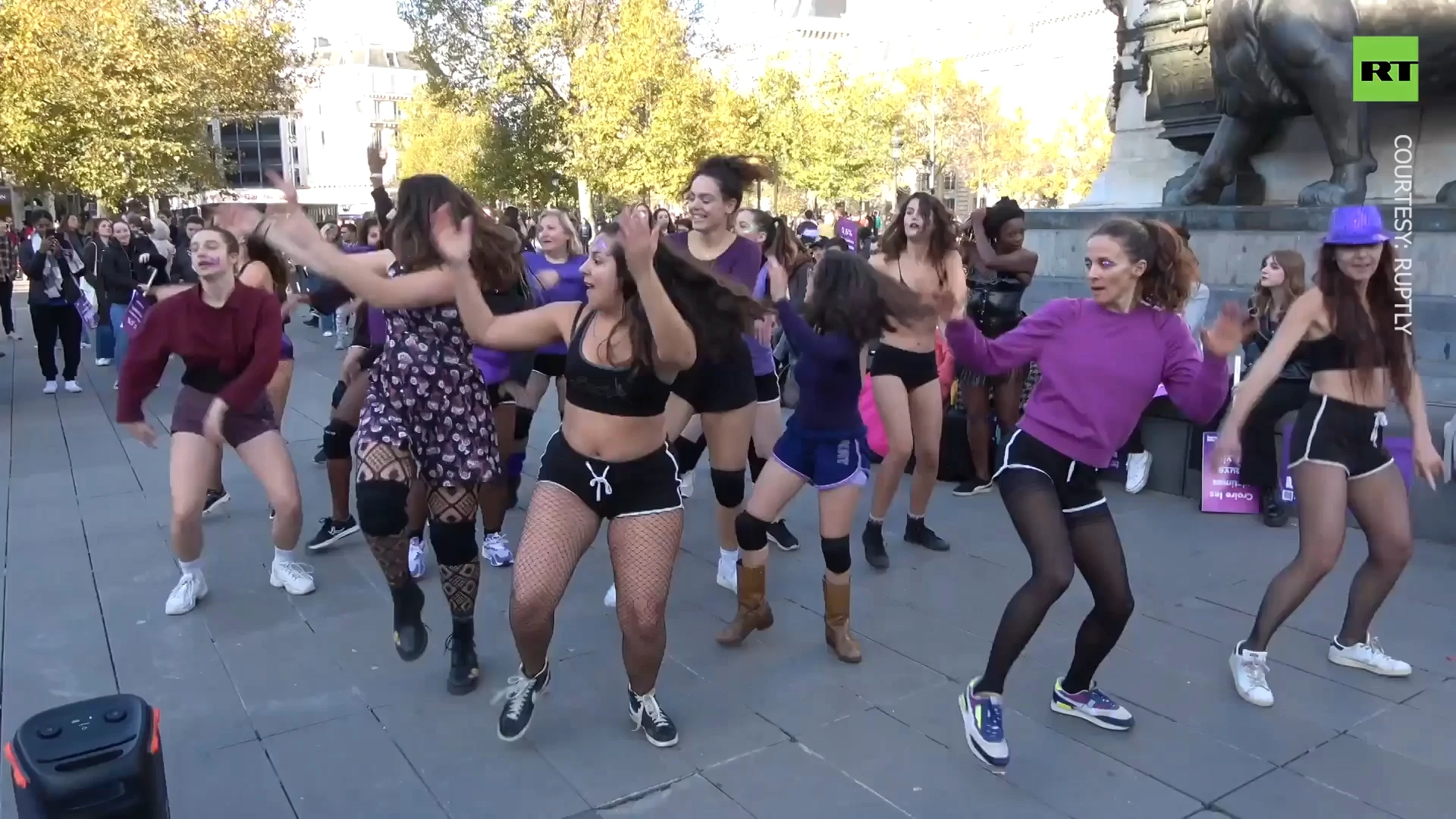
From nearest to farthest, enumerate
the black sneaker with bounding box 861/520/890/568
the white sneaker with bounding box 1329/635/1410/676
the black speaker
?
1. the black speaker
2. the white sneaker with bounding box 1329/635/1410/676
3. the black sneaker with bounding box 861/520/890/568

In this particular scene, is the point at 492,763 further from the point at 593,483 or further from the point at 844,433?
the point at 844,433

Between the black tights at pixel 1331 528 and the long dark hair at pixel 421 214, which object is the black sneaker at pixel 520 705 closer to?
the long dark hair at pixel 421 214

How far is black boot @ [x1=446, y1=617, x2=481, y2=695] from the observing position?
4094 mm

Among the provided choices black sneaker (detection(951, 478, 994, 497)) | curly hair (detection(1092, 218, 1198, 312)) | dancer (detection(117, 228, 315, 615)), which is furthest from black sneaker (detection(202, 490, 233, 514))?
curly hair (detection(1092, 218, 1198, 312))

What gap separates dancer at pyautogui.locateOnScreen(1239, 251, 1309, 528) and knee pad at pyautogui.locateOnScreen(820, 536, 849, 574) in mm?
3048

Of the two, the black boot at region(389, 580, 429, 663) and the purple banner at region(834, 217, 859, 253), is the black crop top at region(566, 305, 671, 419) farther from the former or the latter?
the purple banner at region(834, 217, 859, 253)

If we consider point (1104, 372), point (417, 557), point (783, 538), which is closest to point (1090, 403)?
point (1104, 372)

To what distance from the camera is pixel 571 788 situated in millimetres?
3406

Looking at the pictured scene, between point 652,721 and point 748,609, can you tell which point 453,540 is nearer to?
point 652,721

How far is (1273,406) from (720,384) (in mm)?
3496

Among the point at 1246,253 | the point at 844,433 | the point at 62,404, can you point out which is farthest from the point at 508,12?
the point at 844,433

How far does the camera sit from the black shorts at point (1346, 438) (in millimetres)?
3924

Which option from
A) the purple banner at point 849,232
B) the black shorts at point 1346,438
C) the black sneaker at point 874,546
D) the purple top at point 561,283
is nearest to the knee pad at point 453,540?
the purple top at point 561,283

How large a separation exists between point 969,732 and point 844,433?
4.13ft
